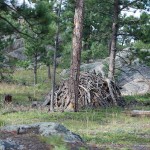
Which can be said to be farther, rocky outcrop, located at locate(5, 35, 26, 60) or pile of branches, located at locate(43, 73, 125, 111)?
rocky outcrop, located at locate(5, 35, 26, 60)

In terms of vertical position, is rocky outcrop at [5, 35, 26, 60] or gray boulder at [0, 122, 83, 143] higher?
rocky outcrop at [5, 35, 26, 60]

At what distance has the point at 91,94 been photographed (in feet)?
64.1

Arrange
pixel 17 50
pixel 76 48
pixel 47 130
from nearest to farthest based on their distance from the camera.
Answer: pixel 47 130 → pixel 76 48 → pixel 17 50

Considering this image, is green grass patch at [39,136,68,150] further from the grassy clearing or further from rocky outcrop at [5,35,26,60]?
rocky outcrop at [5,35,26,60]

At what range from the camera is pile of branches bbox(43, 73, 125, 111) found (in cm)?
1912

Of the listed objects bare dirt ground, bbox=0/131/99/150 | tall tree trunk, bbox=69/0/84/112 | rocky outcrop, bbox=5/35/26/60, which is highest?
rocky outcrop, bbox=5/35/26/60

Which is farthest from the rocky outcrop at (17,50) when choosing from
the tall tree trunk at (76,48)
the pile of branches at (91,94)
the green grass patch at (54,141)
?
the green grass patch at (54,141)

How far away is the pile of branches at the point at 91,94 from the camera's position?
19125mm

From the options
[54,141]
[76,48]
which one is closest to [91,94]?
[76,48]

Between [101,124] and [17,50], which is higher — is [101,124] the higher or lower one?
the lower one

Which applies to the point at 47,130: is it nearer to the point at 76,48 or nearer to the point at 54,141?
the point at 54,141

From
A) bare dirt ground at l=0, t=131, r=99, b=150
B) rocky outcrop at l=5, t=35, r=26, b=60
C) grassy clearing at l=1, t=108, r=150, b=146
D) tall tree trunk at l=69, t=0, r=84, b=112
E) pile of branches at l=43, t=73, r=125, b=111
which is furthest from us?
rocky outcrop at l=5, t=35, r=26, b=60

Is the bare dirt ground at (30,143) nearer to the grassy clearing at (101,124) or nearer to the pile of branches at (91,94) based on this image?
the grassy clearing at (101,124)

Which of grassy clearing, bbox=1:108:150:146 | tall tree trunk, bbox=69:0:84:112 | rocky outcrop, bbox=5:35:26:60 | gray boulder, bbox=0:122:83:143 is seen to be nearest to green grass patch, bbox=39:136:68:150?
gray boulder, bbox=0:122:83:143
